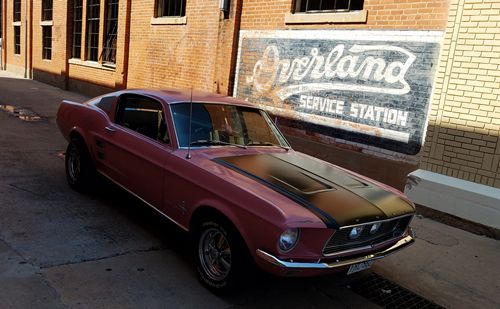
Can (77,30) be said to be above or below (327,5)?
below

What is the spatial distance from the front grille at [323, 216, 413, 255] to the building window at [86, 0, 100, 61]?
47.7 feet

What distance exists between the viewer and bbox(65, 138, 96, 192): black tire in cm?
550

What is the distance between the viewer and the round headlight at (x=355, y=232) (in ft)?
10.8

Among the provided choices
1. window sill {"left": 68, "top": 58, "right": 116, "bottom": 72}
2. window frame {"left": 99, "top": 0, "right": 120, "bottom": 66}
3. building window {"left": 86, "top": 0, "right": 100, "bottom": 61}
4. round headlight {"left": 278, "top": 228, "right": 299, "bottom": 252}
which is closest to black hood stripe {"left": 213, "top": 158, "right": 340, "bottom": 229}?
round headlight {"left": 278, "top": 228, "right": 299, "bottom": 252}

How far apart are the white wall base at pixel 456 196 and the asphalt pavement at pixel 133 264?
0.24 meters

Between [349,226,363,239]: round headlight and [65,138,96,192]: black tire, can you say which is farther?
[65,138,96,192]: black tire

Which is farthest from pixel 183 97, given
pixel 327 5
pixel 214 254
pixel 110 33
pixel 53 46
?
pixel 53 46

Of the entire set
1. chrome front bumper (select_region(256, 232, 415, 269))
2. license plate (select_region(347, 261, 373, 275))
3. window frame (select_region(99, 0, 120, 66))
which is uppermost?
window frame (select_region(99, 0, 120, 66))

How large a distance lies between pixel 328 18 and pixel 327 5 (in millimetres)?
487

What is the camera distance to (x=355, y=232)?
10.9 feet

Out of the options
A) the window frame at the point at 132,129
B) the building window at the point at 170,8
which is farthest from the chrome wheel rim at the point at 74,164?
the building window at the point at 170,8

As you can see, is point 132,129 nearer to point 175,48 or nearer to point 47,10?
point 175,48

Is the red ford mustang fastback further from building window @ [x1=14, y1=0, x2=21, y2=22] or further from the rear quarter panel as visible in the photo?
building window @ [x1=14, y1=0, x2=21, y2=22]

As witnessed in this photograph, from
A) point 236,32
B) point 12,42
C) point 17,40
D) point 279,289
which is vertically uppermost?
point 236,32
